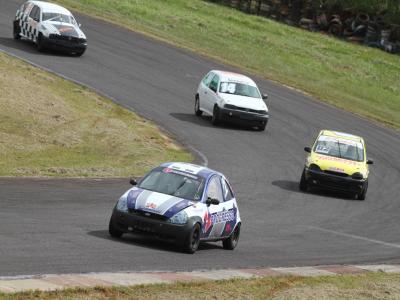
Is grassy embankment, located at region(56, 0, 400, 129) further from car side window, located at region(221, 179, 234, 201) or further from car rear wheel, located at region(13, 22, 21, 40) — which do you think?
car side window, located at region(221, 179, 234, 201)

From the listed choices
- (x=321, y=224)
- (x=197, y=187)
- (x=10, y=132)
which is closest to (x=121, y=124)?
(x=10, y=132)

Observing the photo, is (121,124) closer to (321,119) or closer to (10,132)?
(10,132)

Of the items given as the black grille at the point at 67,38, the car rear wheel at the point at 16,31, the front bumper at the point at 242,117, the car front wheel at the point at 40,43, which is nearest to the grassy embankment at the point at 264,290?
the front bumper at the point at 242,117

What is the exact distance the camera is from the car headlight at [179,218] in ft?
57.6

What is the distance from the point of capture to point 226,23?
204 ft

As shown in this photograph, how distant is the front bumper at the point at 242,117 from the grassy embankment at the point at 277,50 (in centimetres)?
929

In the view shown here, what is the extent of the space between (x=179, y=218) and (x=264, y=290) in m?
2.55

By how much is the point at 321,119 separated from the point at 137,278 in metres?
29.1

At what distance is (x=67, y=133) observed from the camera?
32312 millimetres

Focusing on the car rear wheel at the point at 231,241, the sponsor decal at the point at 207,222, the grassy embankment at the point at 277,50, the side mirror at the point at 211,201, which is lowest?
the grassy embankment at the point at 277,50

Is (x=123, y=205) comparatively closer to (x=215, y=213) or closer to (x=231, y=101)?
(x=215, y=213)

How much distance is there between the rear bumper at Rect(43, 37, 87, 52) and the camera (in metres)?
43.7

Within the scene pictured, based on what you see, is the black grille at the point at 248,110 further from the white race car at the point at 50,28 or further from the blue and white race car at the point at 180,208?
the blue and white race car at the point at 180,208

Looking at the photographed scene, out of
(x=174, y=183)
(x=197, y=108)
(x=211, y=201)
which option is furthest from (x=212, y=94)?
(x=211, y=201)
